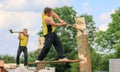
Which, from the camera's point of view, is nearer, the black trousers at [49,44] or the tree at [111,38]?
the black trousers at [49,44]

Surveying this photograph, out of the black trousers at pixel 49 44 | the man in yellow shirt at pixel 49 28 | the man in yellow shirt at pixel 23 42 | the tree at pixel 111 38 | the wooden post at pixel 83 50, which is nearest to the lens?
the man in yellow shirt at pixel 49 28

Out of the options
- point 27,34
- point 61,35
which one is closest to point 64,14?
point 61,35

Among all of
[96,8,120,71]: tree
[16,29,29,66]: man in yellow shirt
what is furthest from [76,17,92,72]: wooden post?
[96,8,120,71]: tree

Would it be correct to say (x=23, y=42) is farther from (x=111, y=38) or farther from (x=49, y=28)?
(x=111, y=38)

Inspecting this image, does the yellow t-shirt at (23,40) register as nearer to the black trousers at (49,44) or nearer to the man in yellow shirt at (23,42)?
the man in yellow shirt at (23,42)

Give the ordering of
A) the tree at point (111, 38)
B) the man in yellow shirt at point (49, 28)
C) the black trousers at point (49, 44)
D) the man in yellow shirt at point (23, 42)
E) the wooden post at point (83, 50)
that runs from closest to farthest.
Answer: the man in yellow shirt at point (49, 28)
the black trousers at point (49, 44)
the wooden post at point (83, 50)
the man in yellow shirt at point (23, 42)
the tree at point (111, 38)

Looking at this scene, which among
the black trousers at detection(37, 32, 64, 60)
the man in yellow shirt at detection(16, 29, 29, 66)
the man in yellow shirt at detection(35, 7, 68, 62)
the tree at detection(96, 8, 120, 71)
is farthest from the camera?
the tree at detection(96, 8, 120, 71)

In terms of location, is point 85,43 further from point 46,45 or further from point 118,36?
point 118,36

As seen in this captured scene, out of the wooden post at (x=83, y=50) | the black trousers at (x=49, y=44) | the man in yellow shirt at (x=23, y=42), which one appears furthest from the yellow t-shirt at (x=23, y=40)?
the black trousers at (x=49, y=44)

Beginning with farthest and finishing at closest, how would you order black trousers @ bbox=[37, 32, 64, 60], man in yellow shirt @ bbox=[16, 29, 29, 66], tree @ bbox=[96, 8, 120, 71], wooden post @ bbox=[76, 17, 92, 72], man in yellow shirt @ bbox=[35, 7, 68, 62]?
tree @ bbox=[96, 8, 120, 71] → man in yellow shirt @ bbox=[16, 29, 29, 66] → wooden post @ bbox=[76, 17, 92, 72] → black trousers @ bbox=[37, 32, 64, 60] → man in yellow shirt @ bbox=[35, 7, 68, 62]

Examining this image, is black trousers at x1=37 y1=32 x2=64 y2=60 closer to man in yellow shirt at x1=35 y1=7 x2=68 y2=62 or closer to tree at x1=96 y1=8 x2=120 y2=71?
man in yellow shirt at x1=35 y1=7 x2=68 y2=62

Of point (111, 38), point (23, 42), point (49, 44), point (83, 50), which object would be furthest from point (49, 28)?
point (111, 38)

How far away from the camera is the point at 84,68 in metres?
11.9

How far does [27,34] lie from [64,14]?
48.6m
